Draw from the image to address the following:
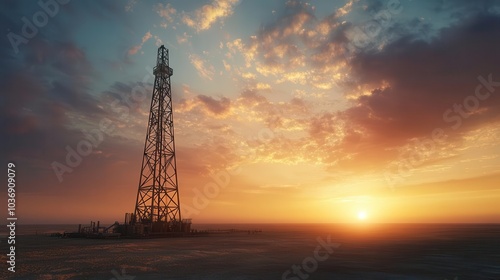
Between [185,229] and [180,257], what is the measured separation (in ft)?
126

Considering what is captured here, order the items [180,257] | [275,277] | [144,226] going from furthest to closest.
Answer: [144,226] → [180,257] → [275,277]

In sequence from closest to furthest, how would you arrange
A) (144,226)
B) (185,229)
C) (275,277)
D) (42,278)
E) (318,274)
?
(42,278) < (275,277) < (318,274) < (144,226) < (185,229)

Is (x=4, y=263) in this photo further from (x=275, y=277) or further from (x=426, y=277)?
(x=426, y=277)

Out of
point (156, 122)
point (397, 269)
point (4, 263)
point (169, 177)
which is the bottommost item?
point (397, 269)

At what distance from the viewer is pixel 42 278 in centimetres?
2259

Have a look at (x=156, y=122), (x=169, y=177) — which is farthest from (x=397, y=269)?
(x=156, y=122)

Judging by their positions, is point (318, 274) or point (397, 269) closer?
point (318, 274)

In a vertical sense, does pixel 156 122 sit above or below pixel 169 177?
above

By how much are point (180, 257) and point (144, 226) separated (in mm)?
29769

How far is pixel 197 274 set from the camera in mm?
25188

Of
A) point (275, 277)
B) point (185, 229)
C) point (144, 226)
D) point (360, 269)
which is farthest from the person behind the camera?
point (185, 229)

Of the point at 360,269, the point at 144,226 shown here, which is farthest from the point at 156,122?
the point at 360,269

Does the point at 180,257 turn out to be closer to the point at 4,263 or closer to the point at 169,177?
the point at 4,263

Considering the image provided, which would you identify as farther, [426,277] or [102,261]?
[102,261]
